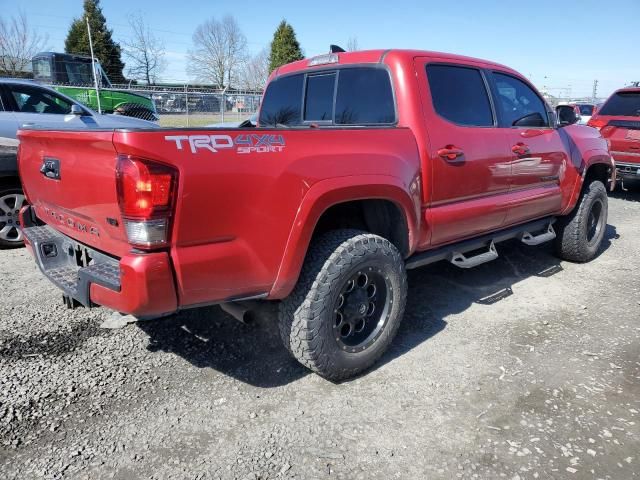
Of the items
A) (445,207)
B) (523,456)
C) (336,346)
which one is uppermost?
(445,207)

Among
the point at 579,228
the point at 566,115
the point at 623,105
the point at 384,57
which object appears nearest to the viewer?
the point at 384,57

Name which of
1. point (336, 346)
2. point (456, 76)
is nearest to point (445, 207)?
point (456, 76)

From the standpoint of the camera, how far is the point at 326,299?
104 inches

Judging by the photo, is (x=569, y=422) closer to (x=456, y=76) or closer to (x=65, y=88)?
(x=456, y=76)

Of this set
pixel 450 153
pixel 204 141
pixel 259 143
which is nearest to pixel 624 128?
pixel 450 153

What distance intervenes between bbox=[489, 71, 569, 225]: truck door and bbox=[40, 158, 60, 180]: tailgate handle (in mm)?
3115

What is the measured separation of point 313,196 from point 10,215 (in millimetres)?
4289

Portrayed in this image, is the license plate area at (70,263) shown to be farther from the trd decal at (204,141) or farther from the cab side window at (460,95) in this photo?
the cab side window at (460,95)

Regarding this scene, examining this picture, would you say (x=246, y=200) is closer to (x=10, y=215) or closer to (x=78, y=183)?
(x=78, y=183)

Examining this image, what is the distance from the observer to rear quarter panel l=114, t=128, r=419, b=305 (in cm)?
206

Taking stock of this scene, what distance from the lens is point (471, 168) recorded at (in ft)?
11.2

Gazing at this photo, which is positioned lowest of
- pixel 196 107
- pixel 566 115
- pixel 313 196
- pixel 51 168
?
pixel 313 196

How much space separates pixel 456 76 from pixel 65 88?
14.7 meters

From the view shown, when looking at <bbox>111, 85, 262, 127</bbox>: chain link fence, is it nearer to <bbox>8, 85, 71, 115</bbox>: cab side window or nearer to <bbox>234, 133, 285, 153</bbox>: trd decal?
<bbox>8, 85, 71, 115</bbox>: cab side window
